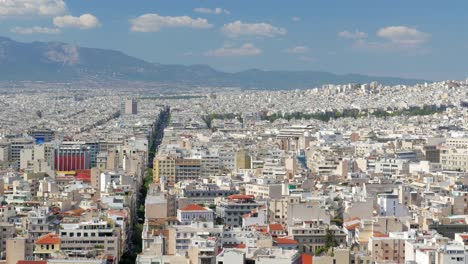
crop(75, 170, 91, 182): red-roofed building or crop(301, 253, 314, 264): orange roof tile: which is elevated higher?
crop(301, 253, 314, 264): orange roof tile

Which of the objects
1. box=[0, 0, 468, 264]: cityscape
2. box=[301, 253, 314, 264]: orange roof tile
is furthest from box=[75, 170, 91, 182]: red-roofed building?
box=[301, 253, 314, 264]: orange roof tile

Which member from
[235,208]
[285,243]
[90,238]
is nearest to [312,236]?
[285,243]

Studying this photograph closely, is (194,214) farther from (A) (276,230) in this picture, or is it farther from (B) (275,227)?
(A) (276,230)

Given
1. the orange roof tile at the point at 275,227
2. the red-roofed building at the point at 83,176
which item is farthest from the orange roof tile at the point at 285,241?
the red-roofed building at the point at 83,176

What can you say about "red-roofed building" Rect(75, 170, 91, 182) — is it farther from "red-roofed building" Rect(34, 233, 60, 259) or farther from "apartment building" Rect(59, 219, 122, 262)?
"red-roofed building" Rect(34, 233, 60, 259)

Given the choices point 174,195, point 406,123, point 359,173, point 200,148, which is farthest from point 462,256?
point 406,123

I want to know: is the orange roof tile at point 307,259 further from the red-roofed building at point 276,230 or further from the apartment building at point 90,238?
the apartment building at point 90,238
